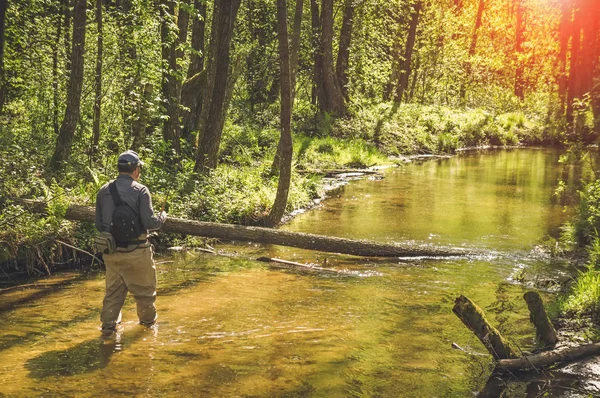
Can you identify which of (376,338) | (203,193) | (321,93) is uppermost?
(321,93)

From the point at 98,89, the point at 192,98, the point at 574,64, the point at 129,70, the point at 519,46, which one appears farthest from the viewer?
the point at 519,46

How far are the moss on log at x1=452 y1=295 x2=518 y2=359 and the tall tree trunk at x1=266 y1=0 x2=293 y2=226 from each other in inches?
299

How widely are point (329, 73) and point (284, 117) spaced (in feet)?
55.3

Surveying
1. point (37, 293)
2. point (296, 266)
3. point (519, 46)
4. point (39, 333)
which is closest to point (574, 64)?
point (519, 46)

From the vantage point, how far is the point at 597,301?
8180 millimetres

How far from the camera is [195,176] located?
603 inches

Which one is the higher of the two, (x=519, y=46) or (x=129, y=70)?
(x=519, y=46)

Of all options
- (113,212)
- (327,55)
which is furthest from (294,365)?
(327,55)

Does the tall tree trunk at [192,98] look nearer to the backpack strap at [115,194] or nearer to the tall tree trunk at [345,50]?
the backpack strap at [115,194]

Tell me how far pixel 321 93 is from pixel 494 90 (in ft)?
77.6

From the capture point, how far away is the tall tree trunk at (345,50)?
32.3 metres

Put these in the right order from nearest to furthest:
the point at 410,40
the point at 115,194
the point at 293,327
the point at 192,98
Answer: the point at 115,194 → the point at 293,327 → the point at 192,98 → the point at 410,40

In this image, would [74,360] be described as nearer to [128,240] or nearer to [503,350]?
[128,240]

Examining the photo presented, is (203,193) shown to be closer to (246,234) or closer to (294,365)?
(246,234)
